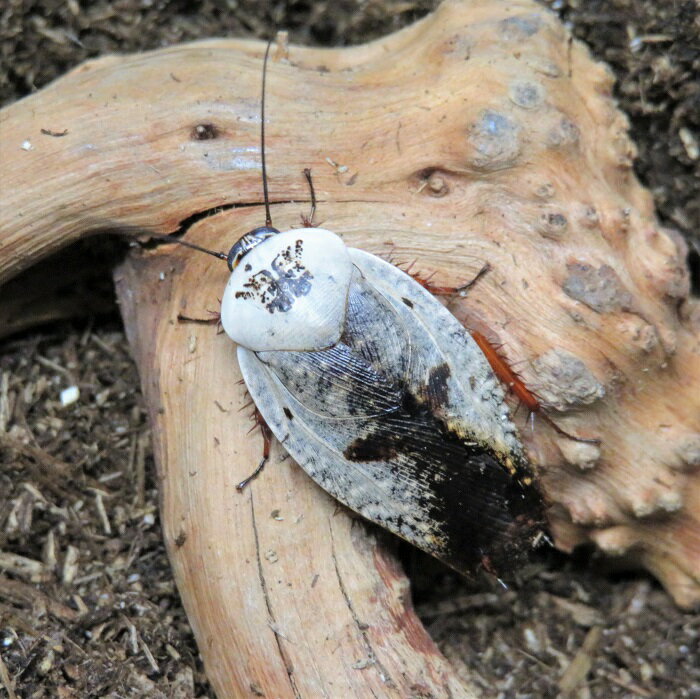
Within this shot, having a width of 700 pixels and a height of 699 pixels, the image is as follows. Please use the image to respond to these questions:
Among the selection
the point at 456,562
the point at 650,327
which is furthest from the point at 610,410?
the point at 456,562

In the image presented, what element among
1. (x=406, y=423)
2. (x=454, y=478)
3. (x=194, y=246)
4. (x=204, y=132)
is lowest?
(x=454, y=478)

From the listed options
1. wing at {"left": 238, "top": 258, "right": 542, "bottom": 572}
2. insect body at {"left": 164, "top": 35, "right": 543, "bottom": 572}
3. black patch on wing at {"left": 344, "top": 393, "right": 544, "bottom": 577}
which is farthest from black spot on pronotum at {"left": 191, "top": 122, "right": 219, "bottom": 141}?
black patch on wing at {"left": 344, "top": 393, "right": 544, "bottom": 577}

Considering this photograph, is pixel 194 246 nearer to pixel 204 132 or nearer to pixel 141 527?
pixel 204 132

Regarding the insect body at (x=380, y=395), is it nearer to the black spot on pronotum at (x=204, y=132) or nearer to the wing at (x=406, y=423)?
the wing at (x=406, y=423)

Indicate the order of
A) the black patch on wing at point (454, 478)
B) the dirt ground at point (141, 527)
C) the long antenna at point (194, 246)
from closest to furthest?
the black patch on wing at point (454, 478), the long antenna at point (194, 246), the dirt ground at point (141, 527)

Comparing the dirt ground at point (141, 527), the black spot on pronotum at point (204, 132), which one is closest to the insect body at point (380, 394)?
the black spot on pronotum at point (204, 132)

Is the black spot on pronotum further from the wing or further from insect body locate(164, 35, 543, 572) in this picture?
the wing

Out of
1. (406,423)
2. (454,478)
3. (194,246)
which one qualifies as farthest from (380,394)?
(194,246)
